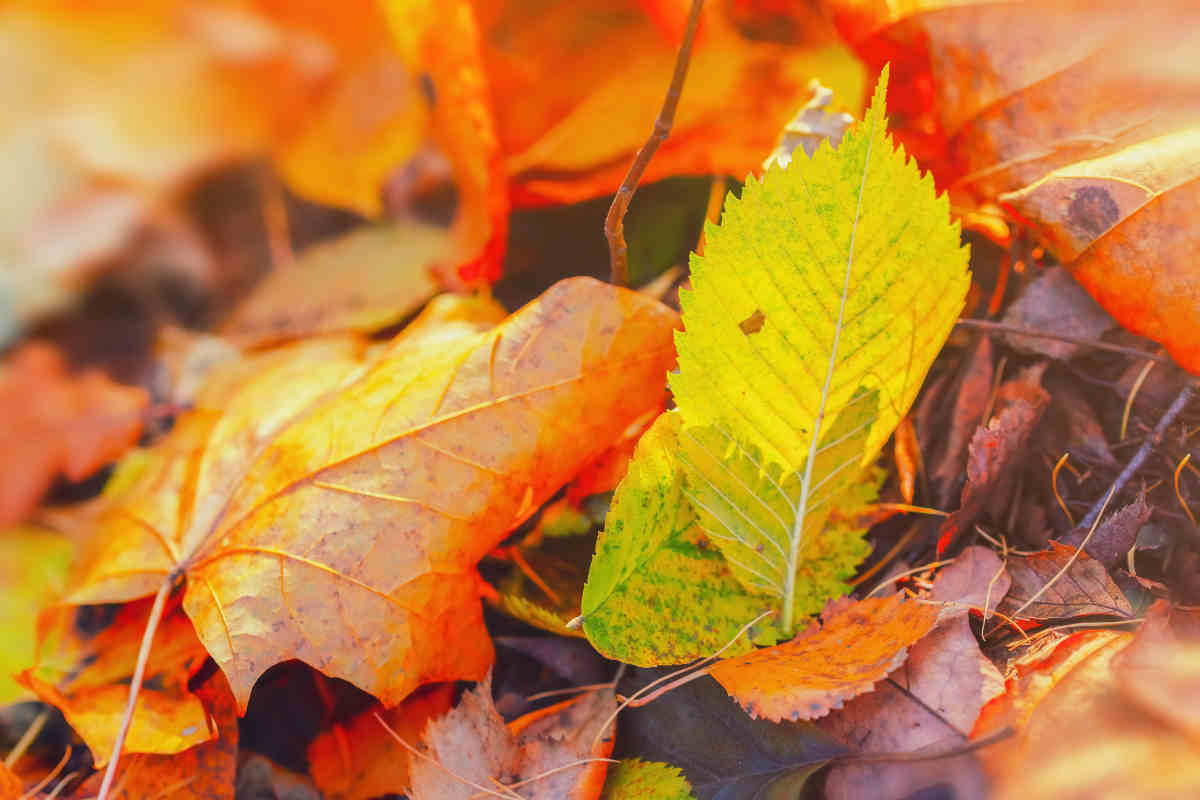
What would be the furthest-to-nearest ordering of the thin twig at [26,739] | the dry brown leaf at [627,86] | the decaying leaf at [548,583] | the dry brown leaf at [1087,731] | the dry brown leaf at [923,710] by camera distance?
the dry brown leaf at [627,86], the thin twig at [26,739], the decaying leaf at [548,583], the dry brown leaf at [923,710], the dry brown leaf at [1087,731]

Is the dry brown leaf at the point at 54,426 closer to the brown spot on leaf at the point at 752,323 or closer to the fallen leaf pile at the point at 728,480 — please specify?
the fallen leaf pile at the point at 728,480

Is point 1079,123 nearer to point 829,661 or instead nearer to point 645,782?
point 829,661

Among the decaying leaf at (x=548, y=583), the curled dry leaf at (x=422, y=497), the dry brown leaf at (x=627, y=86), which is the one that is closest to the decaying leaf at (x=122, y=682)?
the curled dry leaf at (x=422, y=497)

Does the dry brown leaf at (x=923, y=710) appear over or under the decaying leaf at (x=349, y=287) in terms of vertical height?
under

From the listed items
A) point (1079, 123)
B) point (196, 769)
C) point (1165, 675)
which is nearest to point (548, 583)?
point (196, 769)

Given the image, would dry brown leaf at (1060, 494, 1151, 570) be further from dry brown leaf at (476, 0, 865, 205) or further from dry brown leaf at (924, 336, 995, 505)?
dry brown leaf at (476, 0, 865, 205)

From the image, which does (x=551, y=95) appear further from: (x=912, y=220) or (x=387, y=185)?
(x=912, y=220)
